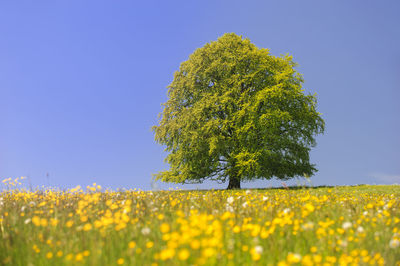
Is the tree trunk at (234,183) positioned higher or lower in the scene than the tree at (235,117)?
lower

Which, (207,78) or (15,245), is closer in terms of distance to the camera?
(15,245)

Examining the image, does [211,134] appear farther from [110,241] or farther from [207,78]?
[110,241]

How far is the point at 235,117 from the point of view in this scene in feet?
69.5

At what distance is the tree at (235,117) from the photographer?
2064 centimetres

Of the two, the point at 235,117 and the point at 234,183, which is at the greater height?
the point at 235,117

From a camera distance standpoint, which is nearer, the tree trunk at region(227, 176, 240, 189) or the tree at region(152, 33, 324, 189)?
the tree at region(152, 33, 324, 189)

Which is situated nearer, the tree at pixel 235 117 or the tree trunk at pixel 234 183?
the tree at pixel 235 117

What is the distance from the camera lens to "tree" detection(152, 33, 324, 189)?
67.7 feet

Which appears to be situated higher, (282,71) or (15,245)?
(282,71)

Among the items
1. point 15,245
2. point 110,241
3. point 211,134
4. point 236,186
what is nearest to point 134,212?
point 110,241

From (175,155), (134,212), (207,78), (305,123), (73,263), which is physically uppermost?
(207,78)

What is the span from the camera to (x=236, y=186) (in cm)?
2241

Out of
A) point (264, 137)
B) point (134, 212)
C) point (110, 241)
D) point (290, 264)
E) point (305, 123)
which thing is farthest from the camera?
point (305, 123)

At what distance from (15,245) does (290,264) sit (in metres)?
4.33
